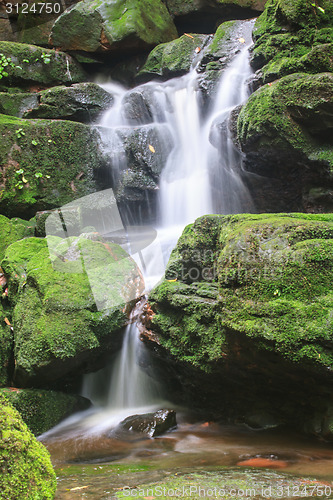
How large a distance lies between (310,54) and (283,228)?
3595 millimetres

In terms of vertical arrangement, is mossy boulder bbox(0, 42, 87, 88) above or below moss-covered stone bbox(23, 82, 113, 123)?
above

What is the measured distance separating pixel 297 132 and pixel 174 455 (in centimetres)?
457

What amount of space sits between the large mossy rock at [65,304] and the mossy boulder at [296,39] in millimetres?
4115

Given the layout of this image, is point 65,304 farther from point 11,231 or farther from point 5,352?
point 11,231

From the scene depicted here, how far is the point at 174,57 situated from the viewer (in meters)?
10.0

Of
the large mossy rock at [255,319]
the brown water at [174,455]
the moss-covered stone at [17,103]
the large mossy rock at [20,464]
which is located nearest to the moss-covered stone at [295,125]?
the large mossy rock at [255,319]

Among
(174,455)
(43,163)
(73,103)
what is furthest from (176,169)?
(174,455)

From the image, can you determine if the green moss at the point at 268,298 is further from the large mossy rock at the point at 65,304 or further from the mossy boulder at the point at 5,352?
the mossy boulder at the point at 5,352

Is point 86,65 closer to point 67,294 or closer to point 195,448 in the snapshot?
point 67,294

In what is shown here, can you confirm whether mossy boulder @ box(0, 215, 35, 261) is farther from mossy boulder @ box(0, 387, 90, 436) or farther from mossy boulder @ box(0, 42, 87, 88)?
mossy boulder @ box(0, 42, 87, 88)

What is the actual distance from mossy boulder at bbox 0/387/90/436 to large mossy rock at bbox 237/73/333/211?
4.63m

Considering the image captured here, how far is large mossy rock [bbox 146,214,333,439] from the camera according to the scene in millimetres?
2924

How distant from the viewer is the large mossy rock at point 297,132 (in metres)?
4.97

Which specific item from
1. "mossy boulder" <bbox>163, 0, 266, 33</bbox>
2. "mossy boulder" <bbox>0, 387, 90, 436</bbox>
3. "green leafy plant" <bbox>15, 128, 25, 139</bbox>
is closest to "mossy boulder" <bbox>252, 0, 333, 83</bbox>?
"green leafy plant" <bbox>15, 128, 25, 139</bbox>
